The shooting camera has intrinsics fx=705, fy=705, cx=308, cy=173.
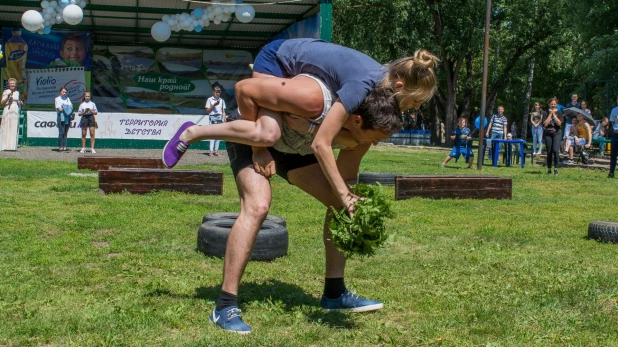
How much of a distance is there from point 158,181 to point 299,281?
5.36m

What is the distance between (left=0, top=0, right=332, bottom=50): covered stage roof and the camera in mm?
26609

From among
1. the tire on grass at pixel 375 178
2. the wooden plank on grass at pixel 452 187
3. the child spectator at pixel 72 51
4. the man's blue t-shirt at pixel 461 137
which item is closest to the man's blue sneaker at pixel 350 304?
the wooden plank on grass at pixel 452 187

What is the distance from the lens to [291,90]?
383cm

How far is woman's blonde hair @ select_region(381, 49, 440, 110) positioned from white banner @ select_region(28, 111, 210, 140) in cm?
1962

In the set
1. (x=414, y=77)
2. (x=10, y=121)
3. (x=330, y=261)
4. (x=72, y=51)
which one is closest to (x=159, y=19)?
(x=72, y=51)

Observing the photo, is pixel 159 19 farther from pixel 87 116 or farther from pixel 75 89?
pixel 87 116

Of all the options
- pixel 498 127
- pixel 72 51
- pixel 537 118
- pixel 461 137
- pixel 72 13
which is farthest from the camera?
pixel 72 51

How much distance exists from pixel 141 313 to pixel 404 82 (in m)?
2.02

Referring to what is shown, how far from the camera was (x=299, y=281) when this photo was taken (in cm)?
523

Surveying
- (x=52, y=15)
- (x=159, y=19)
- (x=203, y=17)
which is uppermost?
(x=159, y=19)

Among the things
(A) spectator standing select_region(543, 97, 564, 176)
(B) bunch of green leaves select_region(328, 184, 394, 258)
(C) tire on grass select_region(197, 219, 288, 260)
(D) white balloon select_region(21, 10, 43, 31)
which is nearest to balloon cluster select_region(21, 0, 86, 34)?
(D) white balloon select_region(21, 10, 43, 31)

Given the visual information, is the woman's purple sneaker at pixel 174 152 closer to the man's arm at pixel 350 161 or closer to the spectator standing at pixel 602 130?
the man's arm at pixel 350 161

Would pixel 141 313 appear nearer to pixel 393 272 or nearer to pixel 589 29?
pixel 393 272

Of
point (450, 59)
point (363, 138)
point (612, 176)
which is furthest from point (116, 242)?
point (450, 59)
